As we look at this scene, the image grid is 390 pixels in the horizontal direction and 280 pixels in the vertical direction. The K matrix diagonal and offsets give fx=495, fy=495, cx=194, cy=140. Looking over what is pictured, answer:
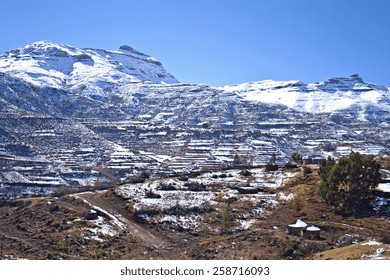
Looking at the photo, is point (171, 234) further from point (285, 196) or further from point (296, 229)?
point (285, 196)

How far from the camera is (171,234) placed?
4409 cm

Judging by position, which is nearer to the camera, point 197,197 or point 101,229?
point 101,229

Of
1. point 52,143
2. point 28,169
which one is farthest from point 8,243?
point 52,143

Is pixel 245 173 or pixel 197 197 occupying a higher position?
pixel 245 173

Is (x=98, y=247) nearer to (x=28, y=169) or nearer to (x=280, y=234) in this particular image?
(x=280, y=234)

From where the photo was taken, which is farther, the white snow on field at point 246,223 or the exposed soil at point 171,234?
the white snow on field at point 246,223

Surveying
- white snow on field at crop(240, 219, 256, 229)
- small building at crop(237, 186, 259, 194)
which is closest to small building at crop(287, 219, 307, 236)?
white snow on field at crop(240, 219, 256, 229)

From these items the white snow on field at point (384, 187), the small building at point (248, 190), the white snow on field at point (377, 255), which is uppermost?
the white snow on field at point (384, 187)

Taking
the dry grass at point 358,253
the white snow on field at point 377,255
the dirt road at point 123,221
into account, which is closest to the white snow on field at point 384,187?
the dry grass at point 358,253

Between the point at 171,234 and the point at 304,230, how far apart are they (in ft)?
38.2

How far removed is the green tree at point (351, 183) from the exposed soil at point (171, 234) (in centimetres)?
142

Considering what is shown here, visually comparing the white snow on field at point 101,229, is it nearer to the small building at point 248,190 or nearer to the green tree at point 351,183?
the small building at point 248,190

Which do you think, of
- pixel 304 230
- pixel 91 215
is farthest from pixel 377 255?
pixel 91 215

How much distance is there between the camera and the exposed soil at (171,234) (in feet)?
118
